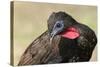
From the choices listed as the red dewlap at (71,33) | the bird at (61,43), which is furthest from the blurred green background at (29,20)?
the red dewlap at (71,33)

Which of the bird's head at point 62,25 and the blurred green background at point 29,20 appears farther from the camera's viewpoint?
the bird's head at point 62,25

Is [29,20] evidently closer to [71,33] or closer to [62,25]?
[62,25]

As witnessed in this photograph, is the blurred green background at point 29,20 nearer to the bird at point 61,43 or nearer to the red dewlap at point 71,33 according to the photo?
the bird at point 61,43

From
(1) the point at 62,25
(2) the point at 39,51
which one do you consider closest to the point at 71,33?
(1) the point at 62,25

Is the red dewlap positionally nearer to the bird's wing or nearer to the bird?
the bird

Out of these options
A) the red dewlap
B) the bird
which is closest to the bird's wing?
the bird

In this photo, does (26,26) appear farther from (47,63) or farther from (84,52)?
(84,52)
